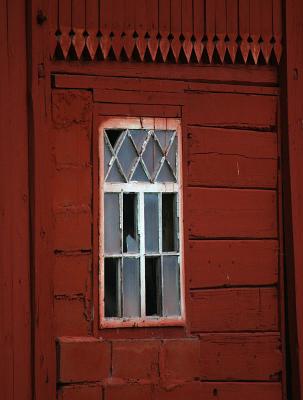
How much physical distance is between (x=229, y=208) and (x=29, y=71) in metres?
1.64

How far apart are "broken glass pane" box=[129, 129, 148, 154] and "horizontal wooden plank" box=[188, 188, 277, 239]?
1.47 feet

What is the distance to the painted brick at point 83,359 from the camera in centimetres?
542

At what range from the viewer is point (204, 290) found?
570 cm

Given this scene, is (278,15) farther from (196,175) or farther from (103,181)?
(103,181)

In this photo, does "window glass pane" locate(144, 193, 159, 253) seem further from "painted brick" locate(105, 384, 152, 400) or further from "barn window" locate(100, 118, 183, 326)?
"painted brick" locate(105, 384, 152, 400)

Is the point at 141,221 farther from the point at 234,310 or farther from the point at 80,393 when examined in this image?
the point at 80,393

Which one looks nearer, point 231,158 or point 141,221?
point 141,221

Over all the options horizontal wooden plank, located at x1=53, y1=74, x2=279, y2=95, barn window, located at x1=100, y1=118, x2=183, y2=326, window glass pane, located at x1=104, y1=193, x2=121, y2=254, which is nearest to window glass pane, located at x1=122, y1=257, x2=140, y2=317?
barn window, located at x1=100, y1=118, x2=183, y2=326

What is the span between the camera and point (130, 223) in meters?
5.71

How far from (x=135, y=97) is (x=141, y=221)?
840 mm

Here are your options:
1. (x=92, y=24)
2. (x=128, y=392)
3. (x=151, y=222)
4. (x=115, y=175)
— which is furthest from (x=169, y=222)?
(x=92, y=24)

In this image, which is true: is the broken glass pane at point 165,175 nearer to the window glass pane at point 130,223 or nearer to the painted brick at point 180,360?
the window glass pane at point 130,223

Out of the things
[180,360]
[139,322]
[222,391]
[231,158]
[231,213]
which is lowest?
[222,391]

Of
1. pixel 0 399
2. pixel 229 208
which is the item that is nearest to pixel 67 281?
pixel 0 399
